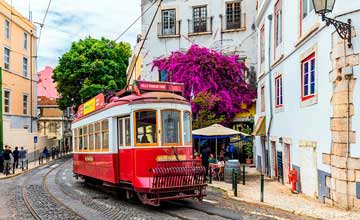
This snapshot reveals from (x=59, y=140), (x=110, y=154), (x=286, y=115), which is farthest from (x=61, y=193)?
(x=59, y=140)

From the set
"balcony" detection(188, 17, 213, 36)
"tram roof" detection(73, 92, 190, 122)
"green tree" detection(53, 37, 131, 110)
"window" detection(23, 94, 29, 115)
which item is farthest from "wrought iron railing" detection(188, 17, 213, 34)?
"tram roof" detection(73, 92, 190, 122)

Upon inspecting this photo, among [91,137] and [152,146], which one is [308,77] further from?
[91,137]

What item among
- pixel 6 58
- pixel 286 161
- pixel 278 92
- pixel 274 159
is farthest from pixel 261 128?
pixel 6 58

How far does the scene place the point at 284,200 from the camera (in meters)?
12.3

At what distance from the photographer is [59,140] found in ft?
167

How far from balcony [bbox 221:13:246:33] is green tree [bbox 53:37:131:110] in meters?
16.6

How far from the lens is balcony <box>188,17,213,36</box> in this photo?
Answer: 1142 inches

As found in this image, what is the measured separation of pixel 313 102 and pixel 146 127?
16.4 feet

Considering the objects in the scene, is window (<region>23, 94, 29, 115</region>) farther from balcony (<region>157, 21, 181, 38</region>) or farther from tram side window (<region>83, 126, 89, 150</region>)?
tram side window (<region>83, 126, 89, 150</region>)

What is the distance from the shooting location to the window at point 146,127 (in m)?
11.1

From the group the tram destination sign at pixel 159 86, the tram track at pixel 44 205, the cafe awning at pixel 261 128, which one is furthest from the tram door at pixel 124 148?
the cafe awning at pixel 261 128

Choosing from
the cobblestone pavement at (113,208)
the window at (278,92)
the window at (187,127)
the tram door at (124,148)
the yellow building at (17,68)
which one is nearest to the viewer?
the cobblestone pavement at (113,208)

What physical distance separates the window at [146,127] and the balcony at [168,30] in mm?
18858

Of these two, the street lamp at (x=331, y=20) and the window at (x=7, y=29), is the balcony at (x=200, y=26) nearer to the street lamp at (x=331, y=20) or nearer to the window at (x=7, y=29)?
the window at (x=7, y=29)
